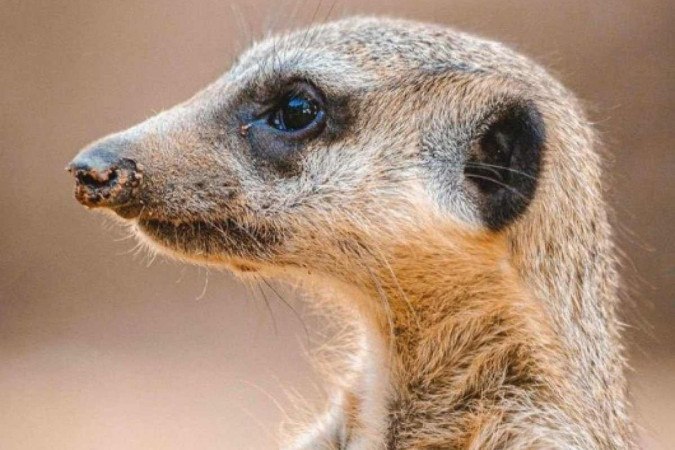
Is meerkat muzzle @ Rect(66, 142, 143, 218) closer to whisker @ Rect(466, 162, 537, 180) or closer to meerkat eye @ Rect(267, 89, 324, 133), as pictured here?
meerkat eye @ Rect(267, 89, 324, 133)

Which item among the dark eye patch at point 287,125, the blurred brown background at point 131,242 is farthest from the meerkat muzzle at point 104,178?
the blurred brown background at point 131,242

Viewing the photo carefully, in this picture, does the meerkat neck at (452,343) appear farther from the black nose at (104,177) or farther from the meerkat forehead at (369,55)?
the black nose at (104,177)

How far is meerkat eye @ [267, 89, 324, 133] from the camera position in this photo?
10.2ft

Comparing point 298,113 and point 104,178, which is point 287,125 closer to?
point 298,113

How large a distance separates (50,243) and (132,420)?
168cm

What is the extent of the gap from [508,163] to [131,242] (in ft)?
14.7

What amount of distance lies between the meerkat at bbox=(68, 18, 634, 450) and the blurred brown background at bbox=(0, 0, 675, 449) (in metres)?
3.61

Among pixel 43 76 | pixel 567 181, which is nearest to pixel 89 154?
pixel 567 181

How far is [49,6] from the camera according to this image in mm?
8664

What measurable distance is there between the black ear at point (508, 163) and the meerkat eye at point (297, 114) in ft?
1.36

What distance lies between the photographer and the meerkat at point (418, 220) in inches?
118

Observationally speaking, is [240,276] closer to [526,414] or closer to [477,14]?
[526,414]

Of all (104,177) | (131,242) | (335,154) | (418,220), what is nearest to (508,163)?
(418,220)

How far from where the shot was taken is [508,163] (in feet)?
9.97
